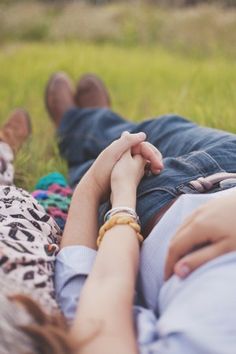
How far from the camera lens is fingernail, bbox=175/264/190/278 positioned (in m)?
0.87

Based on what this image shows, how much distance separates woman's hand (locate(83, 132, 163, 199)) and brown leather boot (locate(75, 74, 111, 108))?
94 centimetres

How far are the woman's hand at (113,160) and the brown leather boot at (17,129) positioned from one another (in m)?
0.69

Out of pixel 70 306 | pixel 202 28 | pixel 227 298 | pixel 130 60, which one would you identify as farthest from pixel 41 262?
pixel 202 28

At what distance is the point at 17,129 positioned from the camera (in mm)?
1945

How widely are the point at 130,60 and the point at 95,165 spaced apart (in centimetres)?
235

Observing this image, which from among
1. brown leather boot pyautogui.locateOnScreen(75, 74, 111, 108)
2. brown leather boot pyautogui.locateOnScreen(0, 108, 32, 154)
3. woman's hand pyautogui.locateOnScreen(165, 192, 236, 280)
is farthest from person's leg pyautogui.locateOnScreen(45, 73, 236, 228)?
woman's hand pyautogui.locateOnScreen(165, 192, 236, 280)

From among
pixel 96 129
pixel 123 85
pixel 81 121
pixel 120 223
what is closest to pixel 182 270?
pixel 120 223

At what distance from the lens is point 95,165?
1.19 m

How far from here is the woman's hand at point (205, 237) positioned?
0.87 metres

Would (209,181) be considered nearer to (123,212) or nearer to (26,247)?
(123,212)

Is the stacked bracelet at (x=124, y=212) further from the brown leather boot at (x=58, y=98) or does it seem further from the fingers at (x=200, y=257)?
the brown leather boot at (x=58, y=98)

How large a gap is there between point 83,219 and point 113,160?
140 mm

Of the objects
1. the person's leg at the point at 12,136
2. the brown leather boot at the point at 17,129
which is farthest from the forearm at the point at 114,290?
the brown leather boot at the point at 17,129

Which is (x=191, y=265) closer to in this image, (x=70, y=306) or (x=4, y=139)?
(x=70, y=306)
